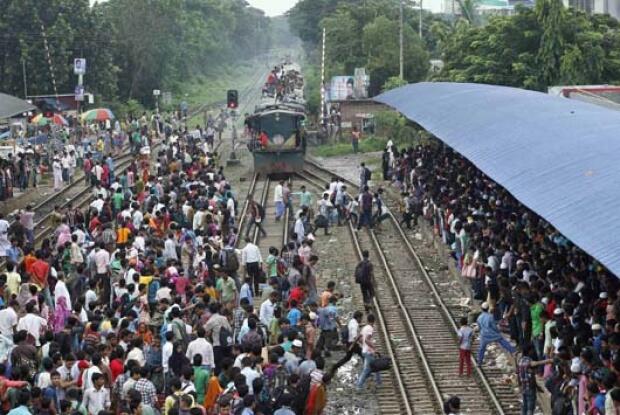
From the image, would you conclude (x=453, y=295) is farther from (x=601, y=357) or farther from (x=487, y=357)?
(x=601, y=357)

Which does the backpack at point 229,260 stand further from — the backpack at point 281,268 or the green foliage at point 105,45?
the green foliage at point 105,45

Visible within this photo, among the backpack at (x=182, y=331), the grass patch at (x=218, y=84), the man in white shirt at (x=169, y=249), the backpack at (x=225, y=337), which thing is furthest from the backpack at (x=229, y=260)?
the grass patch at (x=218, y=84)

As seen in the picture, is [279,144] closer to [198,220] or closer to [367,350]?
[198,220]

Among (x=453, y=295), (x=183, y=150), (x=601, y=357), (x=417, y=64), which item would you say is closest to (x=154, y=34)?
(x=417, y=64)

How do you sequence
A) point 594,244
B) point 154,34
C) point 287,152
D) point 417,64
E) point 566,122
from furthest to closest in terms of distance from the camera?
1. point 154,34
2. point 417,64
3. point 287,152
4. point 566,122
5. point 594,244

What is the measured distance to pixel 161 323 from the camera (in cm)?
1529

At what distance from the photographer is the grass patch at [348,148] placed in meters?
Answer: 41.8

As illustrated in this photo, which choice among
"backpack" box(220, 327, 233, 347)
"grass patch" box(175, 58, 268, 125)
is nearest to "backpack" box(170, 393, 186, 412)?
"backpack" box(220, 327, 233, 347)

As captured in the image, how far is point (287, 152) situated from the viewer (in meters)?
33.8

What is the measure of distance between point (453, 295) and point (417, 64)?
3278cm

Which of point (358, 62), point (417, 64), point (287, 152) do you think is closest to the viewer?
point (287, 152)

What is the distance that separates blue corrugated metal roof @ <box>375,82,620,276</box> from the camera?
12.2m

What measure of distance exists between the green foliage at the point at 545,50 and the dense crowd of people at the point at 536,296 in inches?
528

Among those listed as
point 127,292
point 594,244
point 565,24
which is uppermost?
point 565,24
